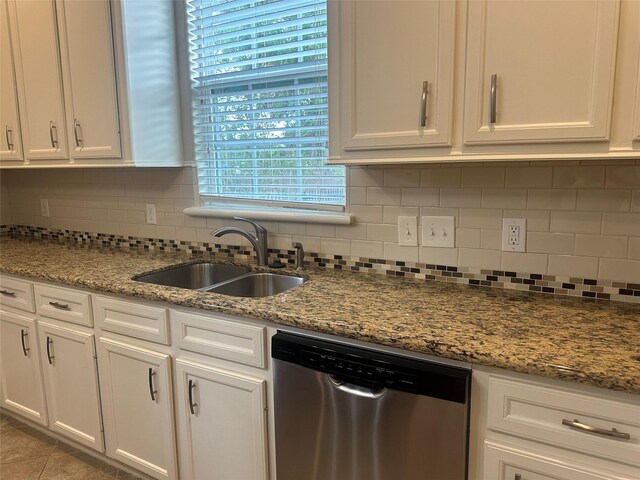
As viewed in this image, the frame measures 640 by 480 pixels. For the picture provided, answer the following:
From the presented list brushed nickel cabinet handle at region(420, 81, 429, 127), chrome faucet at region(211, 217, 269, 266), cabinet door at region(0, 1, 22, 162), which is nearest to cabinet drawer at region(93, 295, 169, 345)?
chrome faucet at region(211, 217, 269, 266)

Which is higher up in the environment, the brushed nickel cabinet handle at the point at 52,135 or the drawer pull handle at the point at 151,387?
the brushed nickel cabinet handle at the point at 52,135

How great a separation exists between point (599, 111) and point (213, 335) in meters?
1.40

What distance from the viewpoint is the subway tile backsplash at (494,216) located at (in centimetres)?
155

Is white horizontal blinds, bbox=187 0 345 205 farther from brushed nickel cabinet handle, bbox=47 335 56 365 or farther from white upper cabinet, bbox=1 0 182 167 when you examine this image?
brushed nickel cabinet handle, bbox=47 335 56 365

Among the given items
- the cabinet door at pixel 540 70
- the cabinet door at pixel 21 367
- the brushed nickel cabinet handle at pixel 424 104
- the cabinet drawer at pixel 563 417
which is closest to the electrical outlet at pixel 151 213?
the cabinet door at pixel 21 367

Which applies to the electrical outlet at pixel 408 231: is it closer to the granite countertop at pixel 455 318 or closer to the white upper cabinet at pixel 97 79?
the granite countertop at pixel 455 318

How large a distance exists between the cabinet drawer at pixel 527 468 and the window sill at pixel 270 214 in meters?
1.08

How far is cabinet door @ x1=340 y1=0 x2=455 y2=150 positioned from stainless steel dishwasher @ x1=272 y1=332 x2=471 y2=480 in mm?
712

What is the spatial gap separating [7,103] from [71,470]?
2026mm

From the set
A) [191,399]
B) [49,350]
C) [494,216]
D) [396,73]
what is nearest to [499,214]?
[494,216]

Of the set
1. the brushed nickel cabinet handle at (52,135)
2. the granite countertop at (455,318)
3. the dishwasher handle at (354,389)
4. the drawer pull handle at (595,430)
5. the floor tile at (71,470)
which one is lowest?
the floor tile at (71,470)

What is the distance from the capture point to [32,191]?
10.8ft

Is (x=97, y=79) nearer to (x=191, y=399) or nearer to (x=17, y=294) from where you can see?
(x=17, y=294)

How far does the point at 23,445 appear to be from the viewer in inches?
96.6
